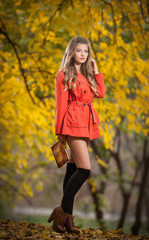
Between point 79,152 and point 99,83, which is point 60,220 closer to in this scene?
point 79,152

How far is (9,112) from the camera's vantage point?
6.77 m

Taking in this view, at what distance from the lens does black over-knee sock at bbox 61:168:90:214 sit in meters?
2.88

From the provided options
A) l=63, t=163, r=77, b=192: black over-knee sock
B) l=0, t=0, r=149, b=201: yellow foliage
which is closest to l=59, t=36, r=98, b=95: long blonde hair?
l=63, t=163, r=77, b=192: black over-knee sock

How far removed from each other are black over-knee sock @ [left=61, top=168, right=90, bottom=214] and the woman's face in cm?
110

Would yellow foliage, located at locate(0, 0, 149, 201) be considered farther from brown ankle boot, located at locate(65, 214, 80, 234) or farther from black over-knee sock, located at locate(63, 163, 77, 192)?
brown ankle boot, located at locate(65, 214, 80, 234)

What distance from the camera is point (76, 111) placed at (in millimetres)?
2951

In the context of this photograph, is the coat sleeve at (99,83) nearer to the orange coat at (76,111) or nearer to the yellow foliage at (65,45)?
the orange coat at (76,111)

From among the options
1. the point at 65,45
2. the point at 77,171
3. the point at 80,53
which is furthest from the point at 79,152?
the point at 65,45

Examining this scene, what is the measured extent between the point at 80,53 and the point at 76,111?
1.98ft

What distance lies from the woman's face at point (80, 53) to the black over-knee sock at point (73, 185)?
3.61 feet

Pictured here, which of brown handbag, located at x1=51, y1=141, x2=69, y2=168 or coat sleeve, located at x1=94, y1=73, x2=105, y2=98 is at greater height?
coat sleeve, located at x1=94, y1=73, x2=105, y2=98

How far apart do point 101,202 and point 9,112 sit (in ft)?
12.6

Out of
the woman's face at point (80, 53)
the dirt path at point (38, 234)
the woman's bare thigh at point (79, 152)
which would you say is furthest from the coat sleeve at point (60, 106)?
the dirt path at point (38, 234)

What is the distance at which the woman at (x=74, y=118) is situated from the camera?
2.90 meters
